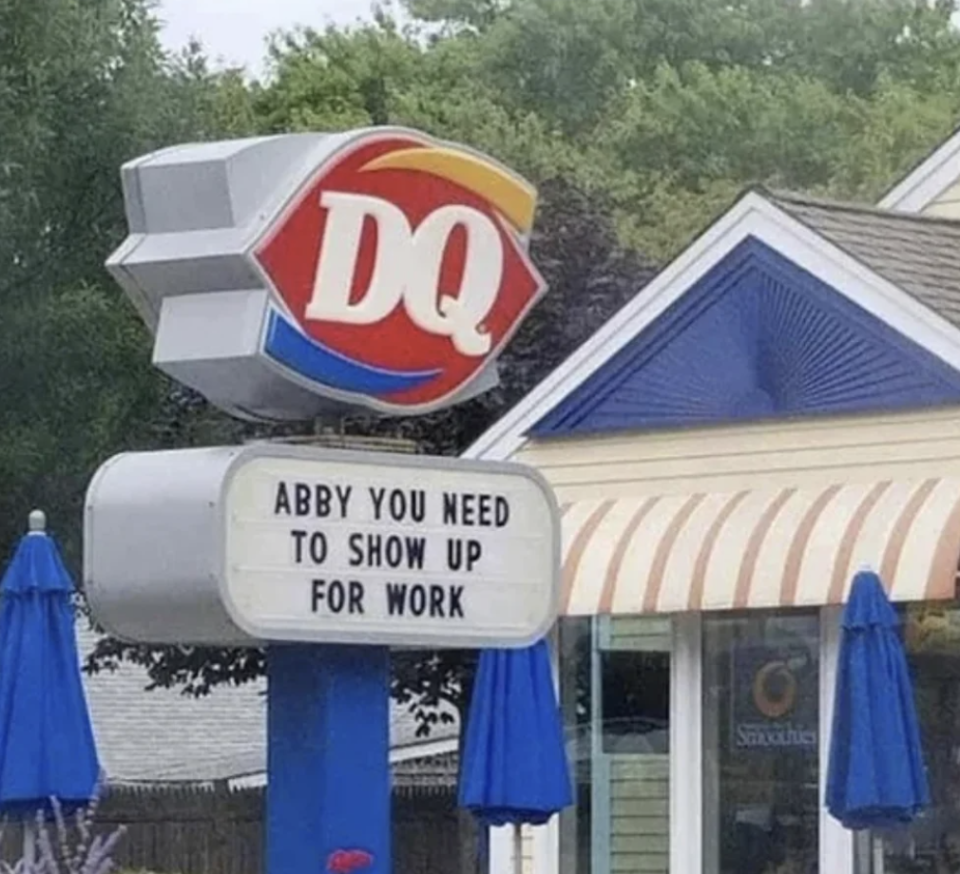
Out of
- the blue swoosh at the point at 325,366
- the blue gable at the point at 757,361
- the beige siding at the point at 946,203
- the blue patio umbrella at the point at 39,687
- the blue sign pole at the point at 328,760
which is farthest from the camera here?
the beige siding at the point at 946,203

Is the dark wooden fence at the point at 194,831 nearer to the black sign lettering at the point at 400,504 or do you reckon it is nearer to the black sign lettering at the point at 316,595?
the black sign lettering at the point at 400,504

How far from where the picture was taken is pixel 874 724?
500 inches

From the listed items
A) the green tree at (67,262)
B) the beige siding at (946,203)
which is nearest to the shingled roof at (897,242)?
the beige siding at (946,203)

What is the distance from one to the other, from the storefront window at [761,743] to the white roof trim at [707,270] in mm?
1598

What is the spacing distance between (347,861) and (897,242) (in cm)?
744

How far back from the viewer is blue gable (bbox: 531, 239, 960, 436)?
14586 millimetres

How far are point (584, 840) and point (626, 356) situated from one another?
2760 mm

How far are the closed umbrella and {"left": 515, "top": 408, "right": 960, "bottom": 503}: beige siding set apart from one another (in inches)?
91.6

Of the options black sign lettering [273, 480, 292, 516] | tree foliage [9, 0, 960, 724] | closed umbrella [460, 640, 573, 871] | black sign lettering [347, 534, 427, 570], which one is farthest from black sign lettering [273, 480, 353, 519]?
closed umbrella [460, 640, 573, 871]

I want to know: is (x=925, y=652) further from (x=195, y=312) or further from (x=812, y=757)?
(x=195, y=312)

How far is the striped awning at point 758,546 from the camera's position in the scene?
1391 centimetres

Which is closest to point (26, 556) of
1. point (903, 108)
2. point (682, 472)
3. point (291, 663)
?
point (291, 663)

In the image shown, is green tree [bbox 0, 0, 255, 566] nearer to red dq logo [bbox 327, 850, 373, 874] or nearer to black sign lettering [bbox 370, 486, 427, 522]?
black sign lettering [bbox 370, 486, 427, 522]

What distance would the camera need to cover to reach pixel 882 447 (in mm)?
14625
